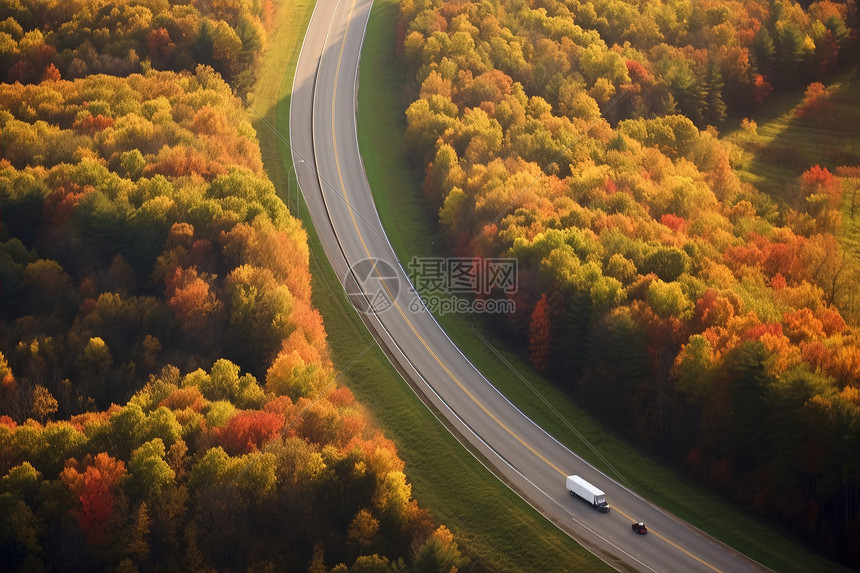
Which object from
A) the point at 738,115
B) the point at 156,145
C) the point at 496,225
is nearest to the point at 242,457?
the point at 496,225

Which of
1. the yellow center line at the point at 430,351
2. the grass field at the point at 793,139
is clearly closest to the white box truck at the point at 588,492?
the yellow center line at the point at 430,351

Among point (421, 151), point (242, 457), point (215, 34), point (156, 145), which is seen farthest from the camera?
point (215, 34)

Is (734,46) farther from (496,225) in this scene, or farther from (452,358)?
(452,358)

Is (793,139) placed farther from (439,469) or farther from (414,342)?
(439,469)

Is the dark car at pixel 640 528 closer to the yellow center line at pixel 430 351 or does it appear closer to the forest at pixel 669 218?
the yellow center line at pixel 430 351

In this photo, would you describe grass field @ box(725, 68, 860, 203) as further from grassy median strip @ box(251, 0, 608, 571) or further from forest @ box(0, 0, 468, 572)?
forest @ box(0, 0, 468, 572)

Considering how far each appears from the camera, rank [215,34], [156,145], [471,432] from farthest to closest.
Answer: [215,34] < [156,145] < [471,432]

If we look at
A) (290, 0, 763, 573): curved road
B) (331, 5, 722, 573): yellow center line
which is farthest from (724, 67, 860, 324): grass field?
(331, 5, 722, 573): yellow center line
